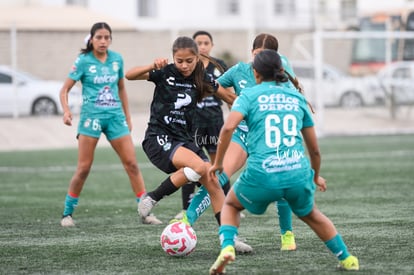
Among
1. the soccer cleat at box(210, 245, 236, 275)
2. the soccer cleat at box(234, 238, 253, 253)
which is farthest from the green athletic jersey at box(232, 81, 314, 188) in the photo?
the soccer cleat at box(234, 238, 253, 253)

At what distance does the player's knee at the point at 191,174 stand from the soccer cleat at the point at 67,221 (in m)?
2.12

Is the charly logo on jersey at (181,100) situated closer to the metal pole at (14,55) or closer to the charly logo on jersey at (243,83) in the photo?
the charly logo on jersey at (243,83)

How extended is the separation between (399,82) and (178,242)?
777 inches

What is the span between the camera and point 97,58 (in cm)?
1016

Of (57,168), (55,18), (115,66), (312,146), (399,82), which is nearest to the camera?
(312,146)

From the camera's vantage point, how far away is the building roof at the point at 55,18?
31453 mm

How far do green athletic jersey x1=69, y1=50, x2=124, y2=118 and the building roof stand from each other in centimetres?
1998

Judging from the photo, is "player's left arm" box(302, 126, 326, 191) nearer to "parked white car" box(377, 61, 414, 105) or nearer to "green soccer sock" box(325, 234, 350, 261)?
"green soccer sock" box(325, 234, 350, 261)

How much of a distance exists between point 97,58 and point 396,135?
15558 mm

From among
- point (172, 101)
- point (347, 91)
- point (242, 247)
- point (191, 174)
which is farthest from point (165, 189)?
point (347, 91)

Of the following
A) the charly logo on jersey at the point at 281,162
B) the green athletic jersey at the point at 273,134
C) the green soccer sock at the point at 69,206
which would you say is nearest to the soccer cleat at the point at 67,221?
the green soccer sock at the point at 69,206

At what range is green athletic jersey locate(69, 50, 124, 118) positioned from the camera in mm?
10102

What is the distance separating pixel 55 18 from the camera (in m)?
33.8

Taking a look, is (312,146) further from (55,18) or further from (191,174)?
(55,18)
